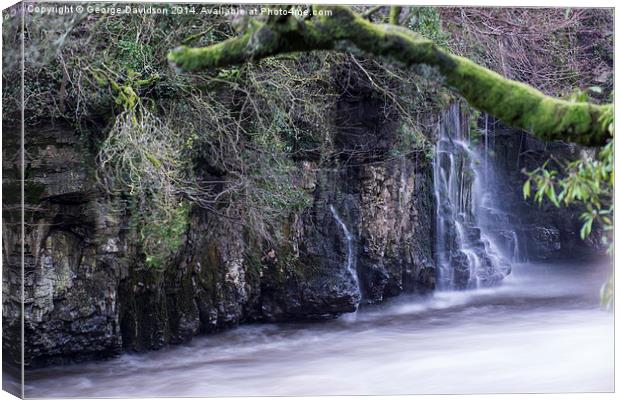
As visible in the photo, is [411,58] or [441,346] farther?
[441,346]

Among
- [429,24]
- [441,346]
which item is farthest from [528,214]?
[429,24]

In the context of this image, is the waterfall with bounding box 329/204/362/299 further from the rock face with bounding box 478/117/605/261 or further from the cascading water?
the rock face with bounding box 478/117/605/261

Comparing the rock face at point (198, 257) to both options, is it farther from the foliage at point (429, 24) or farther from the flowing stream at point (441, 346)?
the foliage at point (429, 24)

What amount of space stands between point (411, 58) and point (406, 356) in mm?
2829

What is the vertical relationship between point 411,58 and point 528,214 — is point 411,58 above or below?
above

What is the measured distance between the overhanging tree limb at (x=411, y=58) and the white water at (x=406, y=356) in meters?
2.24

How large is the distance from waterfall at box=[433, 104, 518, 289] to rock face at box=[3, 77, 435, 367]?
0.47 feet

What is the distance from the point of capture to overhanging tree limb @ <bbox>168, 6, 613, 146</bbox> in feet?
15.5

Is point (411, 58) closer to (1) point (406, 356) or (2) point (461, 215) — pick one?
(1) point (406, 356)

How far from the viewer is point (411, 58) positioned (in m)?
4.78

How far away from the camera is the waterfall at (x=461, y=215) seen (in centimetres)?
732

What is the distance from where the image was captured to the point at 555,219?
7.19m

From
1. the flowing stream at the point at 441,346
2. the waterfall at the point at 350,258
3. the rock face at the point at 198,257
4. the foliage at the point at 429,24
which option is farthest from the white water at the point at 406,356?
the foliage at the point at 429,24

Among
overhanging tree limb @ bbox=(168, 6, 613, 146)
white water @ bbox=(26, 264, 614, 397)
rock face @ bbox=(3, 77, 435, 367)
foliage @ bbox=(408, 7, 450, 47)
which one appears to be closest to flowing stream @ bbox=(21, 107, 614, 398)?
white water @ bbox=(26, 264, 614, 397)
